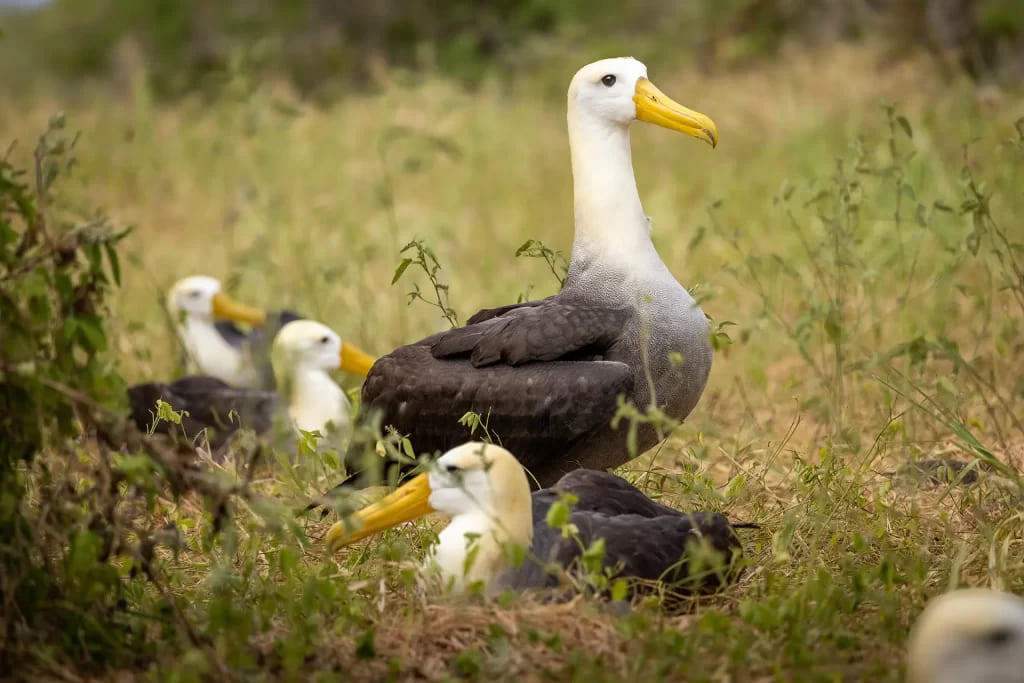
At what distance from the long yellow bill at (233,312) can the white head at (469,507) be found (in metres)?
4.01

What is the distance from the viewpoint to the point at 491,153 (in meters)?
9.88

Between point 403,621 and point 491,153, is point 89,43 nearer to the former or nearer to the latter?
point 491,153

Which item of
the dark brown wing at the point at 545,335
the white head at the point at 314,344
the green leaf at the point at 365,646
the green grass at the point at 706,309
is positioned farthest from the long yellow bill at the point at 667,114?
the white head at the point at 314,344

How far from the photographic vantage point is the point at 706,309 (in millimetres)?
6672

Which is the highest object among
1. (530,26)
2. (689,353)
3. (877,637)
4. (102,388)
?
(530,26)

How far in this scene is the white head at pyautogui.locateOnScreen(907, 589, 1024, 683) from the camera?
2332 mm

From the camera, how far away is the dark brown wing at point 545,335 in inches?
144

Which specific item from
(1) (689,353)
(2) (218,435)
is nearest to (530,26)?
(2) (218,435)

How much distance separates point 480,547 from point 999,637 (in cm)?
122

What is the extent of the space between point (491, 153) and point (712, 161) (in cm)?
170

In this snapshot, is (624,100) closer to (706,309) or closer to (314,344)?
(314,344)

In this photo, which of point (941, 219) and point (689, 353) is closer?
point (689, 353)

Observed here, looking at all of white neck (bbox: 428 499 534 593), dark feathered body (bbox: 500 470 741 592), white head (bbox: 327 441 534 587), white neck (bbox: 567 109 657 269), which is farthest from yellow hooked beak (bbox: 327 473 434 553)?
white neck (bbox: 567 109 657 269)

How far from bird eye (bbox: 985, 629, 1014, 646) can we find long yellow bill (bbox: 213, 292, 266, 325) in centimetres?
519
